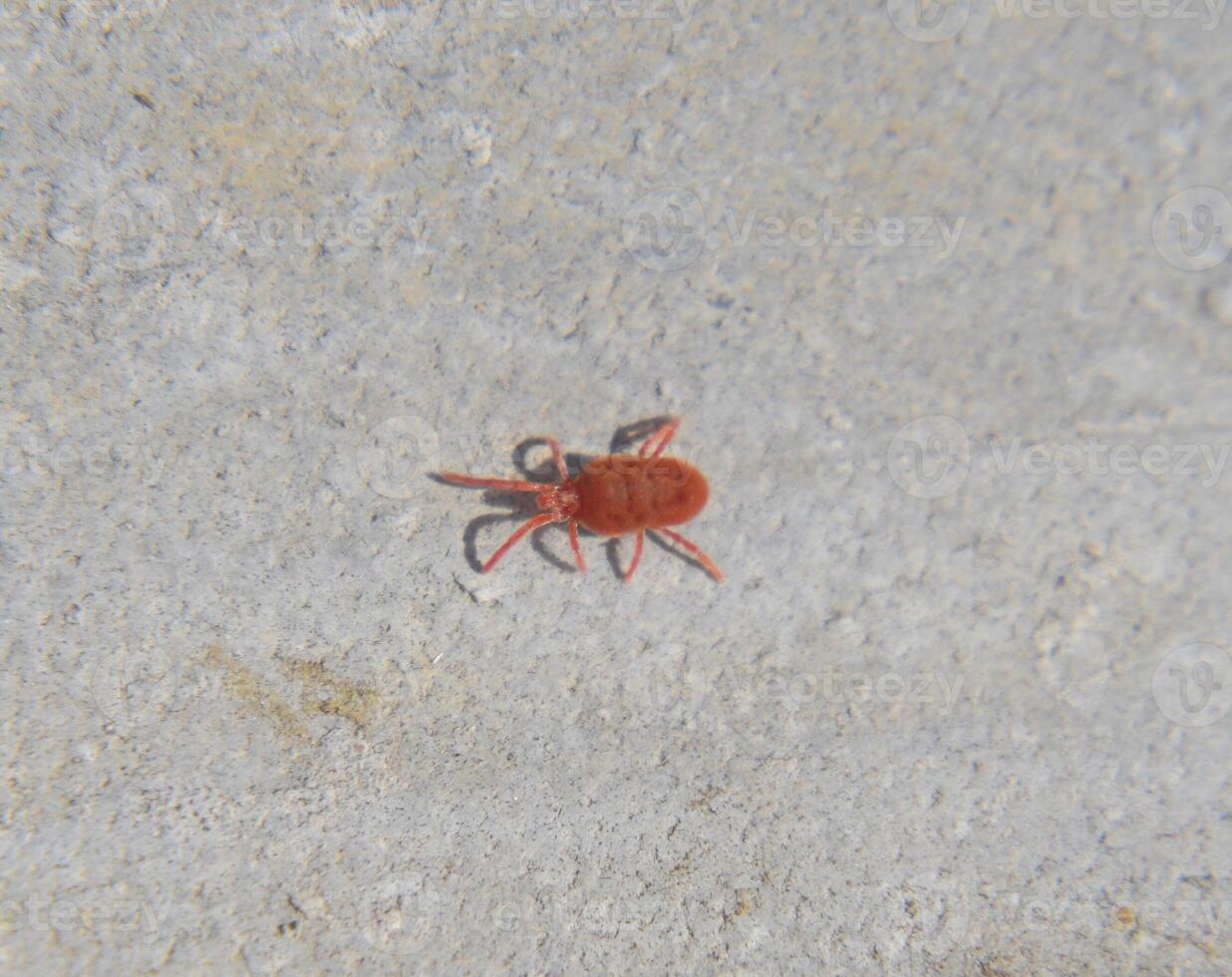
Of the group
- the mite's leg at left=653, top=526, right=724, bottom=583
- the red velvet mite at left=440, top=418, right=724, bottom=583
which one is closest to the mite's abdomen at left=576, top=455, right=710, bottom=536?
the red velvet mite at left=440, top=418, right=724, bottom=583

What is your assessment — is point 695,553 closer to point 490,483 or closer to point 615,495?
point 615,495

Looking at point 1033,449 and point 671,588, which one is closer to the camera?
point 671,588

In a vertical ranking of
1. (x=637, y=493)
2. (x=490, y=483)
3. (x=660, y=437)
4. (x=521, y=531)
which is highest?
(x=660, y=437)

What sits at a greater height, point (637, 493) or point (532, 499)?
point (637, 493)

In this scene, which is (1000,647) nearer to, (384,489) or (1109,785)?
(1109,785)

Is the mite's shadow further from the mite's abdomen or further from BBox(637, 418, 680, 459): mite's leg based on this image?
the mite's abdomen

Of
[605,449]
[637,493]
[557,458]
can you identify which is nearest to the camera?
[637,493]

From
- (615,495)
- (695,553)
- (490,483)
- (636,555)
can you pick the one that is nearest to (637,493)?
(615,495)

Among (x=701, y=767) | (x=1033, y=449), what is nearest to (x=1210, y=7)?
(x=1033, y=449)

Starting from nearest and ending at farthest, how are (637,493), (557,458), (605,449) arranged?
1. (637,493)
2. (557,458)
3. (605,449)
